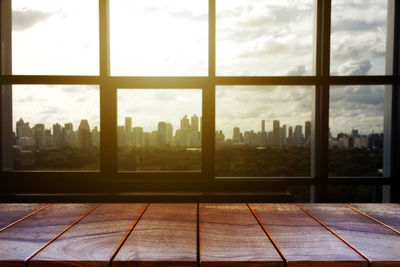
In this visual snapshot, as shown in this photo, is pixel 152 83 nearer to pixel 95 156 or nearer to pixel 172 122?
pixel 172 122

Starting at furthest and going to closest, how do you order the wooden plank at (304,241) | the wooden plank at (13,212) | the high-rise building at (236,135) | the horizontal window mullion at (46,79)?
the high-rise building at (236,135) < the horizontal window mullion at (46,79) < the wooden plank at (13,212) < the wooden plank at (304,241)

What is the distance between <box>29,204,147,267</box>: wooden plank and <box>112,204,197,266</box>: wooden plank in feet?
0.11

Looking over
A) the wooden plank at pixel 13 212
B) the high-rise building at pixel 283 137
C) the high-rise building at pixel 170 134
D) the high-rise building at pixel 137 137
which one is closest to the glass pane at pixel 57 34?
the high-rise building at pixel 137 137

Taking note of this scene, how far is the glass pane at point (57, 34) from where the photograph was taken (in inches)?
85.4

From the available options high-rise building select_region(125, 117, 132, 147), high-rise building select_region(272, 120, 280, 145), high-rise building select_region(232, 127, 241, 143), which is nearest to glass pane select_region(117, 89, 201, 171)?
high-rise building select_region(125, 117, 132, 147)

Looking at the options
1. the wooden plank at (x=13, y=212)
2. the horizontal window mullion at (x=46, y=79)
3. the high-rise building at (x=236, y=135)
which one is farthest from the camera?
the high-rise building at (x=236, y=135)

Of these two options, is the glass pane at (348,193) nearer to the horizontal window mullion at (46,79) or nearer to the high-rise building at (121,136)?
the high-rise building at (121,136)

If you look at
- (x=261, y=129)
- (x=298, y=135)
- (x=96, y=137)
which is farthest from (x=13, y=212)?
(x=298, y=135)

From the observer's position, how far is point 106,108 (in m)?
2.16

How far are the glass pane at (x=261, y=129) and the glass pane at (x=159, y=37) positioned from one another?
1.16 feet

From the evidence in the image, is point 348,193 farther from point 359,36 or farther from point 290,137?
point 359,36

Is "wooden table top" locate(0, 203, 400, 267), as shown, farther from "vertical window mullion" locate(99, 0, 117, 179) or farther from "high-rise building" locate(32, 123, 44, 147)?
"high-rise building" locate(32, 123, 44, 147)

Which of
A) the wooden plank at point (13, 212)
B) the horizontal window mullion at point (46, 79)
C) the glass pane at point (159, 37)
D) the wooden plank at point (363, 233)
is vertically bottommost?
the wooden plank at point (13, 212)

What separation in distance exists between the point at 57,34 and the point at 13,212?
1.62 metres
